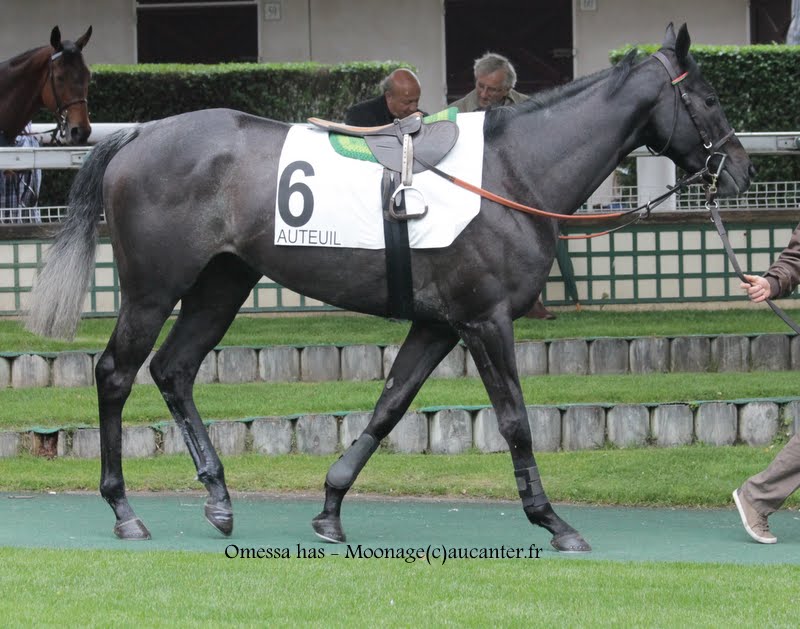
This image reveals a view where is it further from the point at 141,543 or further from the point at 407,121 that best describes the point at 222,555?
the point at 407,121

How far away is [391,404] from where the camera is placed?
6480 mm

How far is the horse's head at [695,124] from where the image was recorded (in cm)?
636

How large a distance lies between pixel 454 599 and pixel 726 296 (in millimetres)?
7345

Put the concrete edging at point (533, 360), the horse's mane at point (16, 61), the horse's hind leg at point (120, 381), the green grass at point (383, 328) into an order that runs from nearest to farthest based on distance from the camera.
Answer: the horse's hind leg at point (120, 381), the concrete edging at point (533, 360), the horse's mane at point (16, 61), the green grass at point (383, 328)

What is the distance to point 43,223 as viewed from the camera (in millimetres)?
11852

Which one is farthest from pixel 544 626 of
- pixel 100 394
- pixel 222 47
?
pixel 222 47

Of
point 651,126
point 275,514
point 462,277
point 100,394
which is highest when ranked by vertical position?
point 651,126

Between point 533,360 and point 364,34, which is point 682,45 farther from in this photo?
point 364,34

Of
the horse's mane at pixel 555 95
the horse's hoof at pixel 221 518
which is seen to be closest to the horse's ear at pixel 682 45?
the horse's mane at pixel 555 95

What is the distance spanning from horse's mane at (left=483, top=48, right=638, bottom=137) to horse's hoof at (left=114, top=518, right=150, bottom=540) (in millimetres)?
2306

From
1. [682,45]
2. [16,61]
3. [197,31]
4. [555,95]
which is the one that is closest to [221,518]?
[555,95]

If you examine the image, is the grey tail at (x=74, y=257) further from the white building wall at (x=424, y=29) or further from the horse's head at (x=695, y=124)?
the white building wall at (x=424, y=29)

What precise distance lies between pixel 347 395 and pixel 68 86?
3380mm

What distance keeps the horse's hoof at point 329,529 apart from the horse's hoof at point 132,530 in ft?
2.47
